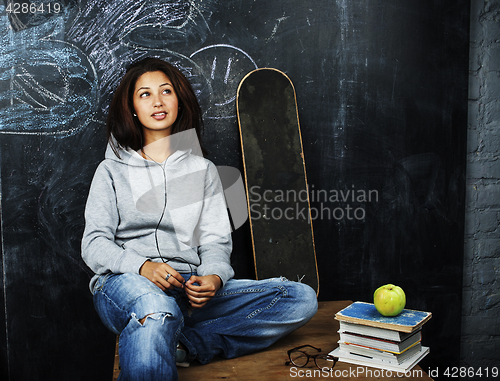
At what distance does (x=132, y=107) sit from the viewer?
5.24 feet

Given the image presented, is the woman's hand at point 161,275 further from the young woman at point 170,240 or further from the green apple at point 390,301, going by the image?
the green apple at point 390,301

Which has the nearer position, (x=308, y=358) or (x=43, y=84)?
(x=308, y=358)

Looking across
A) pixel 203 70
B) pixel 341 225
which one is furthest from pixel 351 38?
pixel 341 225

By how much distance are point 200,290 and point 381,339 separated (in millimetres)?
587

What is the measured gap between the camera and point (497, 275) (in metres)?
2.18

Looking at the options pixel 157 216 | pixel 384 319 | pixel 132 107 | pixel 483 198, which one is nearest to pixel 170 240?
pixel 157 216

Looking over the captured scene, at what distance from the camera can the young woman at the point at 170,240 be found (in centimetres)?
132

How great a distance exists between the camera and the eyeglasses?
1366mm

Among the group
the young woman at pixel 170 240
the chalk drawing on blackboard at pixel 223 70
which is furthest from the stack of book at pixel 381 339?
the chalk drawing on blackboard at pixel 223 70

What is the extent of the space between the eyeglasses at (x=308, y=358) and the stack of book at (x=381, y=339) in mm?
35

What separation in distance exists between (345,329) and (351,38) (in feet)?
4.37

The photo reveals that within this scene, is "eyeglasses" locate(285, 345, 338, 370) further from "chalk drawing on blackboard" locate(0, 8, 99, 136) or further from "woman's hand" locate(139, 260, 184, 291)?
"chalk drawing on blackboard" locate(0, 8, 99, 136)

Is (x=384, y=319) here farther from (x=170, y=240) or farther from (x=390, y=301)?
(x=170, y=240)

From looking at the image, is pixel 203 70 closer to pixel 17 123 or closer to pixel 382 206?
pixel 17 123
